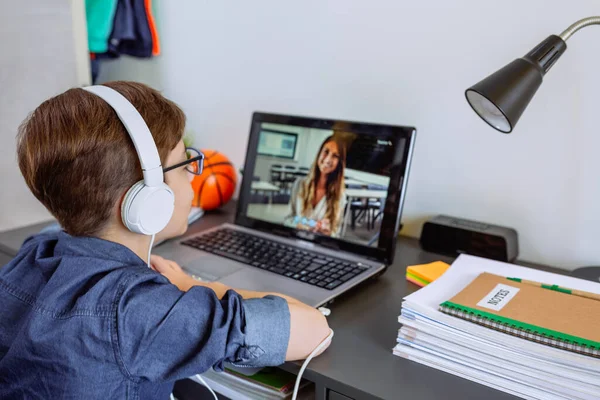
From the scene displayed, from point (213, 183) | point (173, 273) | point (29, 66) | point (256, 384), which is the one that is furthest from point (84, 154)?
point (29, 66)

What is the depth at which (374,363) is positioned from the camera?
74cm

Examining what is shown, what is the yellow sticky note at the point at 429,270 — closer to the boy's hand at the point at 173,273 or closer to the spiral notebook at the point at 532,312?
the spiral notebook at the point at 532,312

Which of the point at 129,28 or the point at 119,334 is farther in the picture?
the point at 129,28

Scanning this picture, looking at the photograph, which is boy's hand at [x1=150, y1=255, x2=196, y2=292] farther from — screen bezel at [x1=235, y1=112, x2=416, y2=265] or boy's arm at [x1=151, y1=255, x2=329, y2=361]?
screen bezel at [x1=235, y1=112, x2=416, y2=265]

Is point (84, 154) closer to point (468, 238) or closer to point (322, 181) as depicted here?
point (322, 181)

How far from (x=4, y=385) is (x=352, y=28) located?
0.94 m

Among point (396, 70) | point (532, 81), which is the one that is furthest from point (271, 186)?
point (532, 81)

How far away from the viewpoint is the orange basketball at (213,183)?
4.40ft

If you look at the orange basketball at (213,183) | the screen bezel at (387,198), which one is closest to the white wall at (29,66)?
the orange basketball at (213,183)

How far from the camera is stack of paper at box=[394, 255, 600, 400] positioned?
0.65m

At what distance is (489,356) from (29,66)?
121 centimetres

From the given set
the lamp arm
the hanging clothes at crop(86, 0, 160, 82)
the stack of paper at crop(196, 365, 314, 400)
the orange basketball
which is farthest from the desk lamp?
the hanging clothes at crop(86, 0, 160, 82)

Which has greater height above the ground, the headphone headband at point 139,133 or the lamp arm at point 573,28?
the lamp arm at point 573,28

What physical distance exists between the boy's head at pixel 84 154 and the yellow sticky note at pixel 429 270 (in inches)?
19.6
